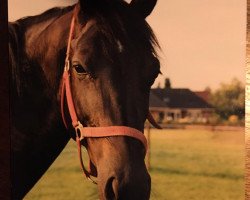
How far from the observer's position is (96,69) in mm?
851

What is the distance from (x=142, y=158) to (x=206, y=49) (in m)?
0.33

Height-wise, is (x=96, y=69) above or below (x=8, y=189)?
above

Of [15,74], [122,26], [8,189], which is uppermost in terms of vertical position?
[122,26]

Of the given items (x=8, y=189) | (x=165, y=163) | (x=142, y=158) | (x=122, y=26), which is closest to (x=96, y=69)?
(x=122, y=26)

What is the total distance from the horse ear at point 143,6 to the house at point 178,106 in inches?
6.9

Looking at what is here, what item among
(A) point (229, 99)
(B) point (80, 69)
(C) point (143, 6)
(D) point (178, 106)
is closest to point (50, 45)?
(B) point (80, 69)

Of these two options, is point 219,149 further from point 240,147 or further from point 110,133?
point 110,133

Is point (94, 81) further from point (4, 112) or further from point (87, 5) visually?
point (4, 112)

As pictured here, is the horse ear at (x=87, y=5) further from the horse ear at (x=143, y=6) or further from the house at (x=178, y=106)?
the house at (x=178, y=106)

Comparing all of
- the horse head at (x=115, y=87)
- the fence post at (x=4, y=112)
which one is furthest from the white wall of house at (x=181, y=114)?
the fence post at (x=4, y=112)

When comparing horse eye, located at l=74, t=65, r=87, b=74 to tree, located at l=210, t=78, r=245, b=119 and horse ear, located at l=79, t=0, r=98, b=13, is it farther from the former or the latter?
tree, located at l=210, t=78, r=245, b=119

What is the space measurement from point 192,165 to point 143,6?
1.36 ft

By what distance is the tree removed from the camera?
97 centimetres

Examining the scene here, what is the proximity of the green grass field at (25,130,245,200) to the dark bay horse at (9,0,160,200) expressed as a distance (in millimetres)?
109
